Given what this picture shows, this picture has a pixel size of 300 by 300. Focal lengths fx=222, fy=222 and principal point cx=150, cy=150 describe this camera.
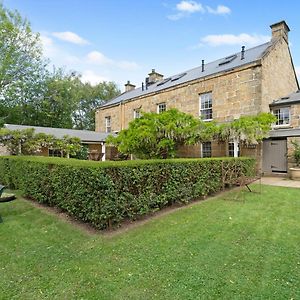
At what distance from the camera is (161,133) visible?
11445 mm

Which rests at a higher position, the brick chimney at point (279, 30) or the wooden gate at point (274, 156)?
the brick chimney at point (279, 30)

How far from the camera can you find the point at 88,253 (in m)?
3.83

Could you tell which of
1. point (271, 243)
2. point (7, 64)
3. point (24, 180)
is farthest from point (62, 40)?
point (271, 243)

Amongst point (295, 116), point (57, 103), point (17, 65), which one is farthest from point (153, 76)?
point (295, 116)

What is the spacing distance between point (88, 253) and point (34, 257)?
0.87 m

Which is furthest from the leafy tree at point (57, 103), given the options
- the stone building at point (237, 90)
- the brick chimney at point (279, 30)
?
the brick chimney at point (279, 30)

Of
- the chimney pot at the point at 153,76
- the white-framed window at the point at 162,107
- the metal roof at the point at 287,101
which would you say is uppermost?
the chimney pot at the point at 153,76

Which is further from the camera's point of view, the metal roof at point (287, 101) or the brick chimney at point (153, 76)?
the brick chimney at point (153, 76)

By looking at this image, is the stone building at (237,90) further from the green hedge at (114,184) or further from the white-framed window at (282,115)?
the green hedge at (114,184)

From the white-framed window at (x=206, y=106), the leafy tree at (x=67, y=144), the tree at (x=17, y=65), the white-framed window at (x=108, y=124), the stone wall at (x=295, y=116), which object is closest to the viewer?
the stone wall at (x=295, y=116)

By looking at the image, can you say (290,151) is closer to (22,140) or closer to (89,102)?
(22,140)

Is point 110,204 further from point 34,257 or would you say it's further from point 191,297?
point 191,297

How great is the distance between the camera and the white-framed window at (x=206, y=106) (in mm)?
15527

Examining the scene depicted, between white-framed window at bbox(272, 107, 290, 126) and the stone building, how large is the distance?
230mm
